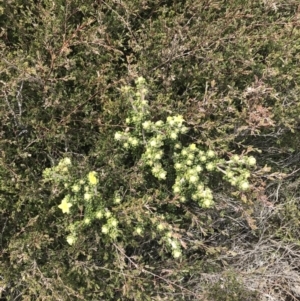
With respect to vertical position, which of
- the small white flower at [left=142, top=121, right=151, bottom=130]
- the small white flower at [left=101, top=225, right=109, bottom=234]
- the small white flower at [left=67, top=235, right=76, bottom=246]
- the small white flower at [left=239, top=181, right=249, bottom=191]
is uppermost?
the small white flower at [left=142, top=121, right=151, bottom=130]

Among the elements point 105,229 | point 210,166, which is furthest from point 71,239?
point 210,166

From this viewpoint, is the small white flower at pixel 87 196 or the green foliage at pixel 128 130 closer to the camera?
the small white flower at pixel 87 196

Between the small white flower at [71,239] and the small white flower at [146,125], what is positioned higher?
the small white flower at [146,125]

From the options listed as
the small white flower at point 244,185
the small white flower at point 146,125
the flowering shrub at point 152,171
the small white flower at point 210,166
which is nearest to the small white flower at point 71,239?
the flowering shrub at point 152,171

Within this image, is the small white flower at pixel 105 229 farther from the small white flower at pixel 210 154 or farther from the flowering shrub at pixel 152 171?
the small white flower at pixel 210 154

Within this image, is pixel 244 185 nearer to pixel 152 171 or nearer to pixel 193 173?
pixel 193 173

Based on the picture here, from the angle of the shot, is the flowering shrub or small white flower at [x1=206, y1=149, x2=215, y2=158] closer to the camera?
the flowering shrub

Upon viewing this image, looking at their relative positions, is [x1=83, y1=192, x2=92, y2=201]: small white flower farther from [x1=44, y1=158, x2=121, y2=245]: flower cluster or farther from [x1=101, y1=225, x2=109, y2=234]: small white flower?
[x1=101, y1=225, x2=109, y2=234]: small white flower

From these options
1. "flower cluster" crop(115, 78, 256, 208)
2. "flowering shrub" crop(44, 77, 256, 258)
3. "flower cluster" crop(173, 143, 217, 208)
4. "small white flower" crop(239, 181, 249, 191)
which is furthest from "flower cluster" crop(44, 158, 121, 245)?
"small white flower" crop(239, 181, 249, 191)

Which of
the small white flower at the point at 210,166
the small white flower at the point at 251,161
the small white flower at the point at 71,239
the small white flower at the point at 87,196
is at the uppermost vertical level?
the small white flower at the point at 87,196
